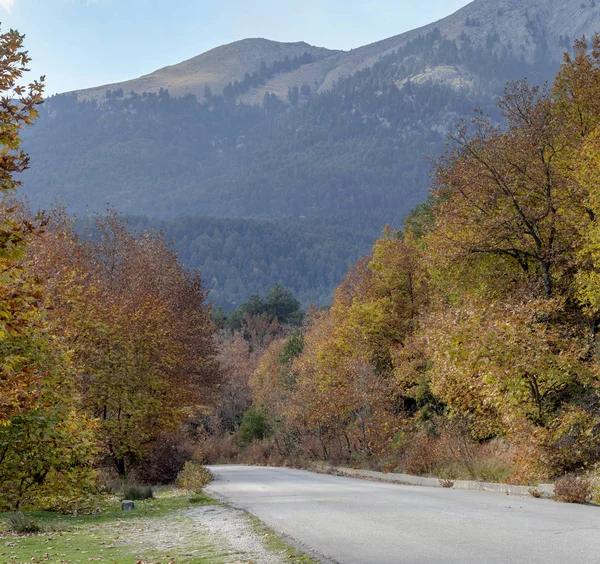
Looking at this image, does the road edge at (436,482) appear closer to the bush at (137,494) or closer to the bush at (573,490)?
the bush at (573,490)

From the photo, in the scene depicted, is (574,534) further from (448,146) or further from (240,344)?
(240,344)

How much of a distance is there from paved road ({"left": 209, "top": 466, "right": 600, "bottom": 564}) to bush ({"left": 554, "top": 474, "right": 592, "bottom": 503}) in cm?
30

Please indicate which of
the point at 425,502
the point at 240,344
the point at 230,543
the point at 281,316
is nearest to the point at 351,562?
the point at 230,543

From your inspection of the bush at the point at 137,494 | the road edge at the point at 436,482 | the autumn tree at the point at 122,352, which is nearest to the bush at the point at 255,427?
the road edge at the point at 436,482

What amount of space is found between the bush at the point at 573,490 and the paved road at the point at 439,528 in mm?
305

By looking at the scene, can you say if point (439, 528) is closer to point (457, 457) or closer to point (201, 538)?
point (201, 538)

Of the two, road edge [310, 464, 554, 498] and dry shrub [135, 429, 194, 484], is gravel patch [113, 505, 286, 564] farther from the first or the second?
dry shrub [135, 429, 194, 484]

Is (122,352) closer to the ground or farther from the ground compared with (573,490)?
farther from the ground

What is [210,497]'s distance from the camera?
2184cm

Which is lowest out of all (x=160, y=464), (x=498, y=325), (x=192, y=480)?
(x=160, y=464)

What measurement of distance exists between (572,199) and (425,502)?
14506 mm

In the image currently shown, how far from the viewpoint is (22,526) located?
14141 millimetres

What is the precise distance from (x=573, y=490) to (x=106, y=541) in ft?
31.1

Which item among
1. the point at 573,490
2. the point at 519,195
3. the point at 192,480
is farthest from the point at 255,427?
the point at 573,490
